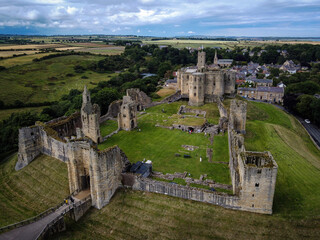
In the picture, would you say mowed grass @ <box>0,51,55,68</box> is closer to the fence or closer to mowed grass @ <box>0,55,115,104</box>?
mowed grass @ <box>0,55,115,104</box>

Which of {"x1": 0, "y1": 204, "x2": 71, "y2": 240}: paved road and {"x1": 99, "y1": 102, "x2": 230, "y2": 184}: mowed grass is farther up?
{"x1": 99, "y1": 102, "x2": 230, "y2": 184}: mowed grass

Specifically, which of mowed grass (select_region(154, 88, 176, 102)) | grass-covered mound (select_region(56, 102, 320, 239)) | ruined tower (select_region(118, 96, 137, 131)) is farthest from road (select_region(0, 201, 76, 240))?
mowed grass (select_region(154, 88, 176, 102))

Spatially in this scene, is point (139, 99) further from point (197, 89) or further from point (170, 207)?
Answer: point (170, 207)

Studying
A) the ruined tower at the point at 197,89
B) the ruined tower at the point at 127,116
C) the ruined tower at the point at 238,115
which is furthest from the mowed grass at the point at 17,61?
the ruined tower at the point at 238,115

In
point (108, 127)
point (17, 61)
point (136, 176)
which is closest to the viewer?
point (136, 176)

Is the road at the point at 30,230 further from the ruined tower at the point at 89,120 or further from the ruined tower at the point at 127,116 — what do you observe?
the ruined tower at the point at 127,116

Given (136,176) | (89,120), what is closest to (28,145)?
(89,120)
